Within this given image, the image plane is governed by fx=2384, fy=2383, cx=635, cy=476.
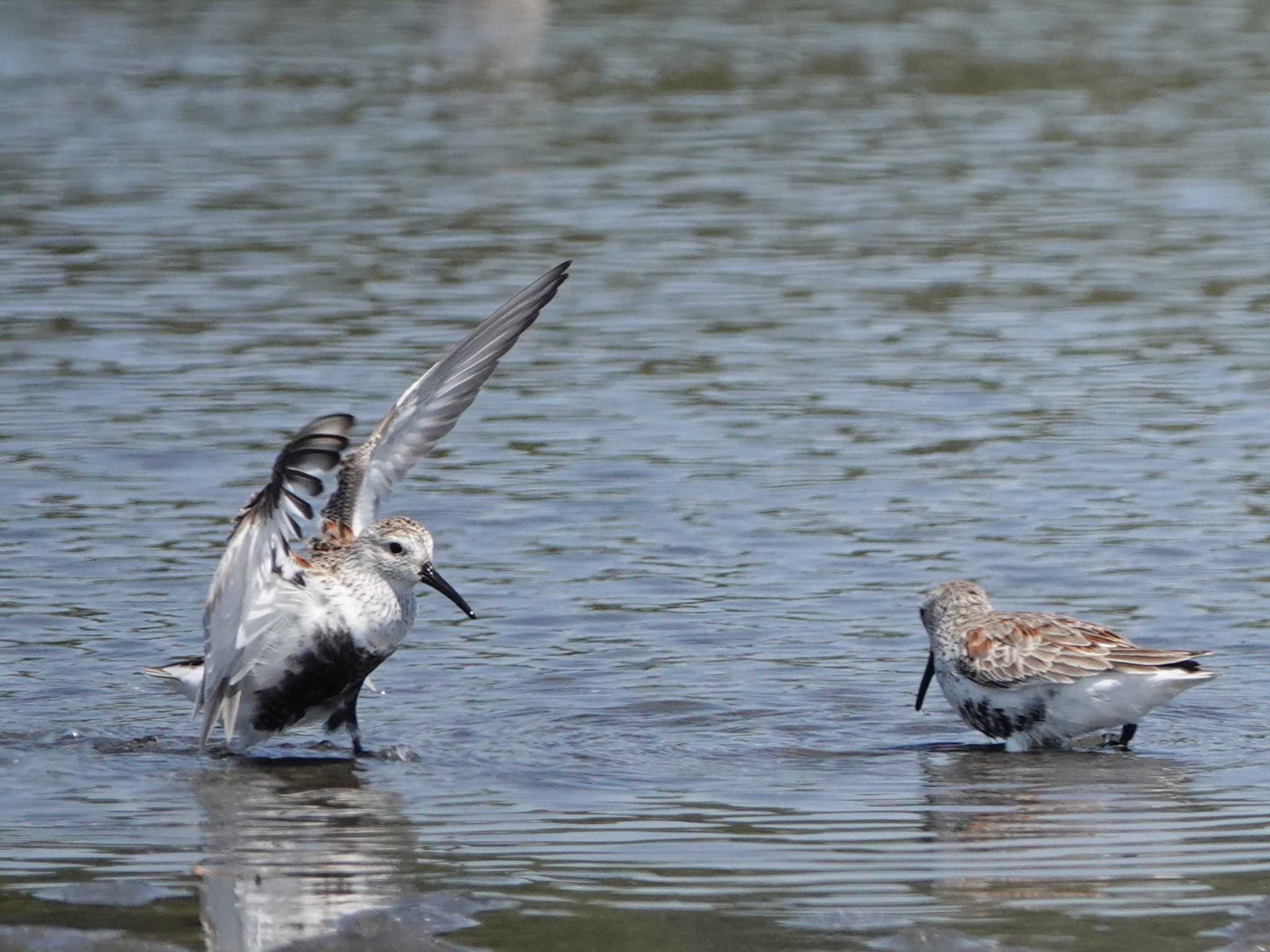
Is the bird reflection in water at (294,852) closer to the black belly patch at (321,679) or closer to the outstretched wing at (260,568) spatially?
the black belly patch at (321,679)

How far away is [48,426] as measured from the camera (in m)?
15.2

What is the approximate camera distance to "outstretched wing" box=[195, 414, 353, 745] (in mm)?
8516

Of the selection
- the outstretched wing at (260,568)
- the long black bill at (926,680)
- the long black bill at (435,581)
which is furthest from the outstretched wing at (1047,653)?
the outstretched wing at (260,568)

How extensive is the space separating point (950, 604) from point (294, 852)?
3.39 metres

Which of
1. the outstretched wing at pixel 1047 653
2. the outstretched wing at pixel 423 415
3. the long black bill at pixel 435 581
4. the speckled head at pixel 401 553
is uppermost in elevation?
the outstretched wing at pixel 423 415

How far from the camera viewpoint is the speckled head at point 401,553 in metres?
9.98

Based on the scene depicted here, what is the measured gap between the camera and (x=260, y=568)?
30.4ft

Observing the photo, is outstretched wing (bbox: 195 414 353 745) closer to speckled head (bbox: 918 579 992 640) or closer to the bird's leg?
the bird's leg

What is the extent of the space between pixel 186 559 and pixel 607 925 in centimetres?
600

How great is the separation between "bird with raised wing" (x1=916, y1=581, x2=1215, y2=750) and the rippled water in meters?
0.20

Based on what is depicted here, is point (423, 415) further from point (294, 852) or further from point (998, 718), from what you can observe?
point (294, 852)

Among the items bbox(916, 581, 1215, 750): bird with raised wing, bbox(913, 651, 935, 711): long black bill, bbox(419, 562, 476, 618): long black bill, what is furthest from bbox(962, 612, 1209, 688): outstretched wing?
bbox(419, 562, 476, 618): long black bill

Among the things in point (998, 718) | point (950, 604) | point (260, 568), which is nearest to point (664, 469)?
point (950, 604)

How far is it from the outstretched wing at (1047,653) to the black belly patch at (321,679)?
2.52m
